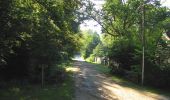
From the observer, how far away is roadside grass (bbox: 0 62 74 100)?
47.2ft

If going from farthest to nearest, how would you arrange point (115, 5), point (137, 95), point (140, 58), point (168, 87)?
point (115, 5)
point (140, 58)
point (168, 87)
point (137, 95)

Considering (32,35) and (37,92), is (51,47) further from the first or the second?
(37,92)

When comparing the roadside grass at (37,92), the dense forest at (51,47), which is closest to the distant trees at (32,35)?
the dense forest at (51,47)

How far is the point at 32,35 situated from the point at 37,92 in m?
3.31

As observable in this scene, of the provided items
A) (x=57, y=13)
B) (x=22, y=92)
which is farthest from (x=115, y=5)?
(x=22, y=92)

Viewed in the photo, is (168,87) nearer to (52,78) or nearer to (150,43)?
(150,43)

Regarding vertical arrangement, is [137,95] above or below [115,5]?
below

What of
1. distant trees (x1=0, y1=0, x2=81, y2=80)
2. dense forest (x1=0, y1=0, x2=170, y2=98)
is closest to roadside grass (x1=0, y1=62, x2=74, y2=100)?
dense forest (x1=0, y1=0, x2=170, y2=98)

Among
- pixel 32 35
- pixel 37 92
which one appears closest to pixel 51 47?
pixel 32 35

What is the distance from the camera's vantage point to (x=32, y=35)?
1734cm

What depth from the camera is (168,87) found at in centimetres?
2388

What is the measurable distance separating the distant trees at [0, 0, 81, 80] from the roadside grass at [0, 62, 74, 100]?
1.47m

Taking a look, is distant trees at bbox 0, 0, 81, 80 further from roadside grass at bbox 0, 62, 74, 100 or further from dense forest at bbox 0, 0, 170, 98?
roadside grass at bbox 0, 62, 74, 100

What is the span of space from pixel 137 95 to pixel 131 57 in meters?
8.62
